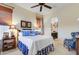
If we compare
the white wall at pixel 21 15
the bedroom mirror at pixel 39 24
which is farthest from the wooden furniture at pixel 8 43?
the bedroom mirror at pixel 39 24

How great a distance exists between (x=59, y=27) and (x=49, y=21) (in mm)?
237

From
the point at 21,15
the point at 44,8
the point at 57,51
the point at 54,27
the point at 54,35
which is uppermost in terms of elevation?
the point at 44,8

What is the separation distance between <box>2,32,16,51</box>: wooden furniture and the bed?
4.5 inches

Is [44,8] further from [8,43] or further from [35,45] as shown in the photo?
[8,43]

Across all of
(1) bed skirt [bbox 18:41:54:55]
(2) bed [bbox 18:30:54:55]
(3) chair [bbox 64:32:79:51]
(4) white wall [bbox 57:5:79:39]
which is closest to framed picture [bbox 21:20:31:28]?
(2) bed [bbox 18:30:54:55]

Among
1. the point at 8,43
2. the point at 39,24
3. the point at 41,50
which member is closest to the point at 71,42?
the point at 41,50

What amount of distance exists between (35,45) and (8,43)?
524 mm

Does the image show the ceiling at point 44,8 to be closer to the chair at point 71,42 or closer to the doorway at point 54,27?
the doorway at point 54,27

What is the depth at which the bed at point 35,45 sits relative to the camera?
203 cm

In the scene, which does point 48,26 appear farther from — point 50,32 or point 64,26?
point 64,26

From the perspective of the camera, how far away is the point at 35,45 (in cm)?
203

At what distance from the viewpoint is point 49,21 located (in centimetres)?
217

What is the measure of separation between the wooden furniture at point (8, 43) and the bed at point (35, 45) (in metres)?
0.11
